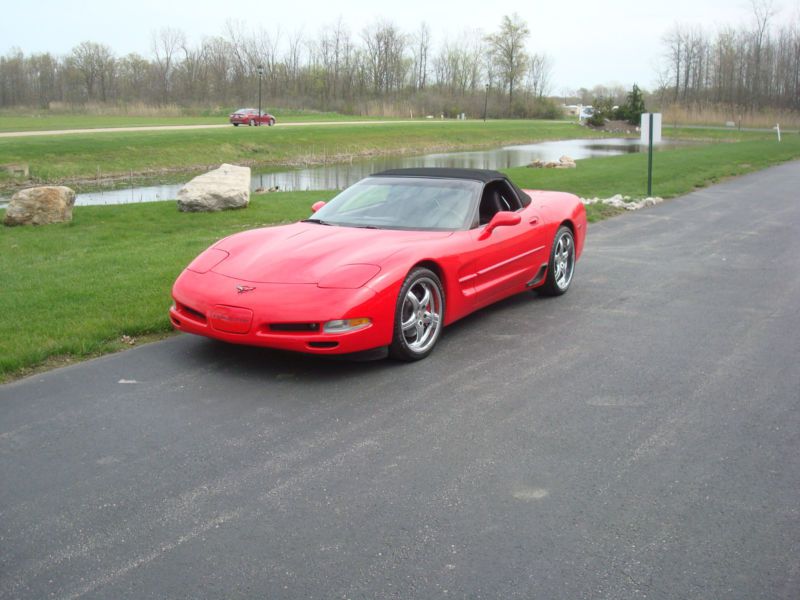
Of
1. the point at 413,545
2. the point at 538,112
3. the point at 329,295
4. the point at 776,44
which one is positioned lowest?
the point at 413,545

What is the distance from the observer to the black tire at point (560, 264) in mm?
7797

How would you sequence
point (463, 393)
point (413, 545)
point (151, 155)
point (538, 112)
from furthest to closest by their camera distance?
point (538, 112) < point (151, 155) < point (463, 393) < point (413, 545)

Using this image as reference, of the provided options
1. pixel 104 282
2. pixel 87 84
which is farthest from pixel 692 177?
pixel 87 84

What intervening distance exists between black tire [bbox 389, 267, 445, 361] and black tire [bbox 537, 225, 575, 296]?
206 cm

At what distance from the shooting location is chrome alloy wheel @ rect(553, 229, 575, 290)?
7.90 metres

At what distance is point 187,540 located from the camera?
3.28 m

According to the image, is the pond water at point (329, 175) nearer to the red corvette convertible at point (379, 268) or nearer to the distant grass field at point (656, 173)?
the distant grass field at point (656, 173)

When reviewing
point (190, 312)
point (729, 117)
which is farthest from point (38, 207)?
point (729, 117)

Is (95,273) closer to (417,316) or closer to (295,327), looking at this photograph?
(295,327)

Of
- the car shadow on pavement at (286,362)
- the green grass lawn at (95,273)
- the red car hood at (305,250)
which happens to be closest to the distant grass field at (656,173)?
the green grass lawn at (95,273)

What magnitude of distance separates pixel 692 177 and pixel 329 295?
1859 cm

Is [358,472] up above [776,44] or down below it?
below

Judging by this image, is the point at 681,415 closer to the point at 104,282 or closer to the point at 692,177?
the point at 104,282

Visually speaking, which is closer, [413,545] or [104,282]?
[413,545]
